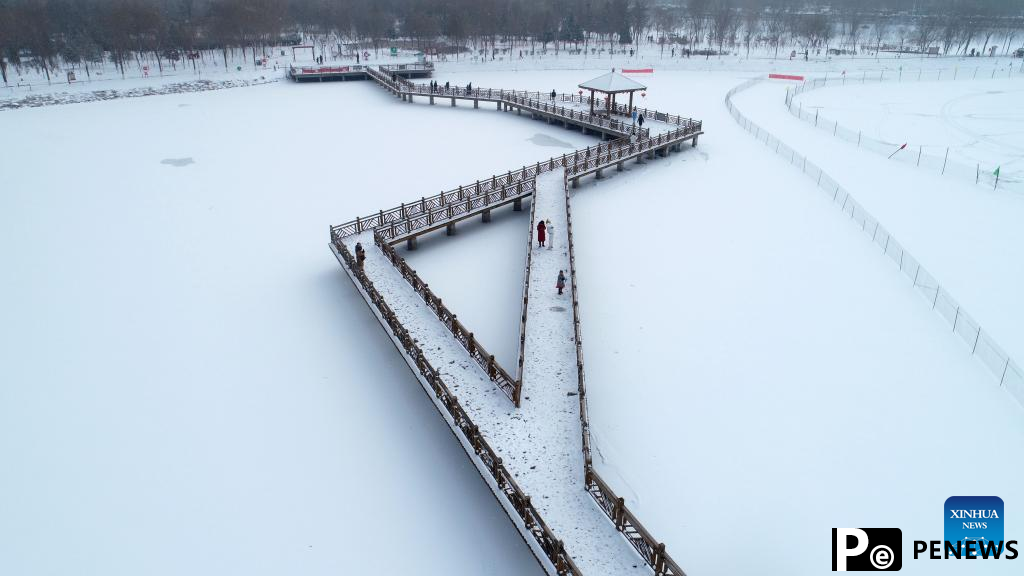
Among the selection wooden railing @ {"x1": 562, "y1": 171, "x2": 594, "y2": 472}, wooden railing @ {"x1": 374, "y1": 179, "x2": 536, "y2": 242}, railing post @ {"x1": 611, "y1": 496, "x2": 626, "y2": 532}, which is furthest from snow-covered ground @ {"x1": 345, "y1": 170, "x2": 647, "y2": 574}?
wooden railing @ {"x1": 374, "y1": 179, "x2": 536, "y2": 242}

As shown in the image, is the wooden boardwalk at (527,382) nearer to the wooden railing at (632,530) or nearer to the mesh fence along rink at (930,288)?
the wooden railing at (632,530)

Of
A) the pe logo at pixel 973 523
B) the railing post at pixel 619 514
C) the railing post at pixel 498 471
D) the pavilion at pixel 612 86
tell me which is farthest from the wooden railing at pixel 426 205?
the pe logo at pixel 973 523

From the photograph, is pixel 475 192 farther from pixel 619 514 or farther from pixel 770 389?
pixel 619 514

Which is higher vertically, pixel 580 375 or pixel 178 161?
pixel 178 161

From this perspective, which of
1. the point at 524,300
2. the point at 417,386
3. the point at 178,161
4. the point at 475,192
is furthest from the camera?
the point at 178,161

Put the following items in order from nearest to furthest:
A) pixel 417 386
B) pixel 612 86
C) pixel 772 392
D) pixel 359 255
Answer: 1. pixel 772 392
2. pixel 417 386
3. pixel 359 255
4. pixel 612 86

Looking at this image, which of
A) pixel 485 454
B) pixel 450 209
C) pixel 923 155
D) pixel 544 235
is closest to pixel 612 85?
pixel 923 155

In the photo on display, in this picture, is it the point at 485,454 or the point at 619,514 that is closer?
the point at 619,514

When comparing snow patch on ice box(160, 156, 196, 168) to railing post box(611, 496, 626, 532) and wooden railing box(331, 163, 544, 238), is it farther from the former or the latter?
railing post box(611, 496, 626, 532)
